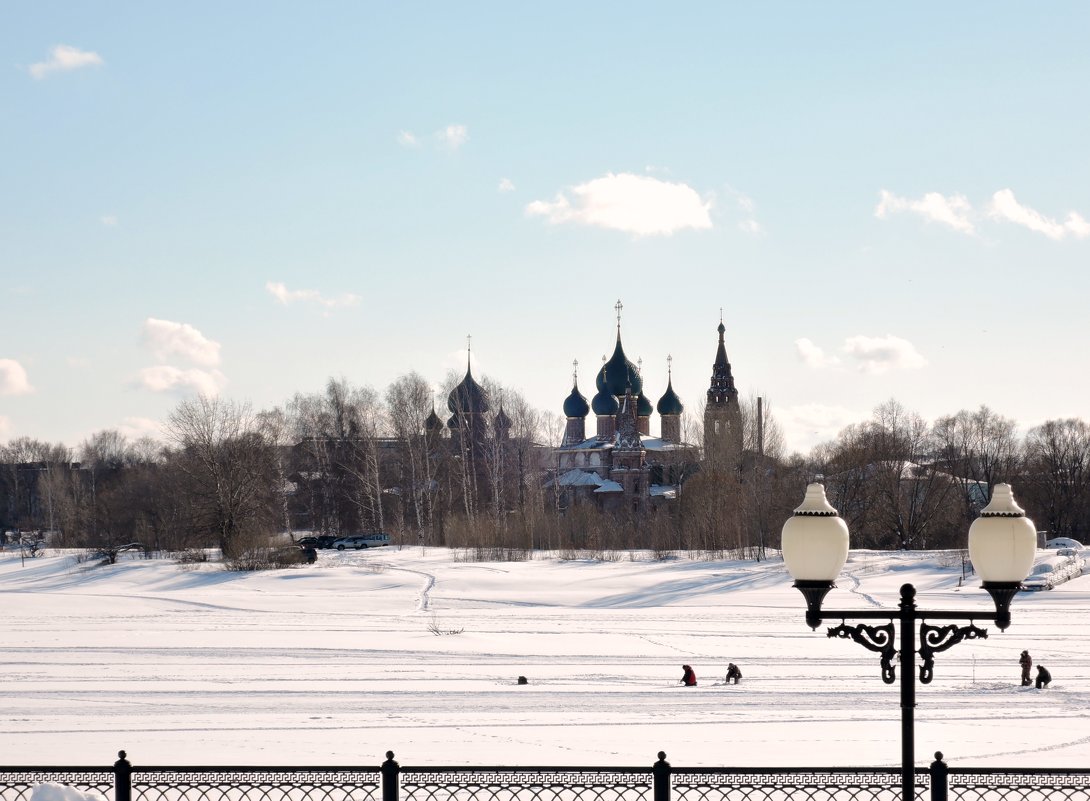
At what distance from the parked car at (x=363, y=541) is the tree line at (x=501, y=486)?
86 cm

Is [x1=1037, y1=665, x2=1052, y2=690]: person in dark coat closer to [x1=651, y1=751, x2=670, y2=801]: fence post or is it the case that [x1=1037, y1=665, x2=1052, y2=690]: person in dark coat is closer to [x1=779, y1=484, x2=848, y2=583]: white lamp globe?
[x1=651, y1=751, x2=670, y2=801]: fence post

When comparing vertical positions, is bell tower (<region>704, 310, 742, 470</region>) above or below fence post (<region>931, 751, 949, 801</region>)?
above

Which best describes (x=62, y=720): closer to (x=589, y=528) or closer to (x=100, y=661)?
(x=100, y=661)

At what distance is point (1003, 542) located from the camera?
242 inches

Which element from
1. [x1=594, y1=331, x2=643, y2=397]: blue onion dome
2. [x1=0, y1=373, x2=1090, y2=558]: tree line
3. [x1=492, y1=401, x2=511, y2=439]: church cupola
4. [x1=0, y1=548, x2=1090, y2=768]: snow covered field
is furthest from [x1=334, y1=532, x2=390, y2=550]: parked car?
[x1=594, y1=331, x2=643, y2=397]: blue onion dome

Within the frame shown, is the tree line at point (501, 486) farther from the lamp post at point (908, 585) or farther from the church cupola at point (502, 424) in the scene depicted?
the lamp post at point (908, 585)

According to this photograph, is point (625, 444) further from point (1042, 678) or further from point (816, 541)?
point (816, 541)

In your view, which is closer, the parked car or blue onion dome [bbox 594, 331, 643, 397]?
the parked car

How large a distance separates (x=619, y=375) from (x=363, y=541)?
3250 centimetres

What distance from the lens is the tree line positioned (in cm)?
5069

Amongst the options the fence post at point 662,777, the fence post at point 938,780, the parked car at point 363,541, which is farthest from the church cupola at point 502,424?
the fence post at point 938,780

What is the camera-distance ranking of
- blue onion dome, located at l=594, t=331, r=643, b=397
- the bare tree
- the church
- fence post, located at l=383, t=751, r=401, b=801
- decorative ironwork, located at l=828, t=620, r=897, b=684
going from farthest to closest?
blue onion dome, located at l=594, t=331, r=643, b=397 < the church < the bare tree < fence post, located at l=383, t=751, r=401, b=801 < decorative ironwork, located at l=828, t=620, r=897, b=684

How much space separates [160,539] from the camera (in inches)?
2140

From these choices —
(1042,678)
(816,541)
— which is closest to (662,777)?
(816,541)
